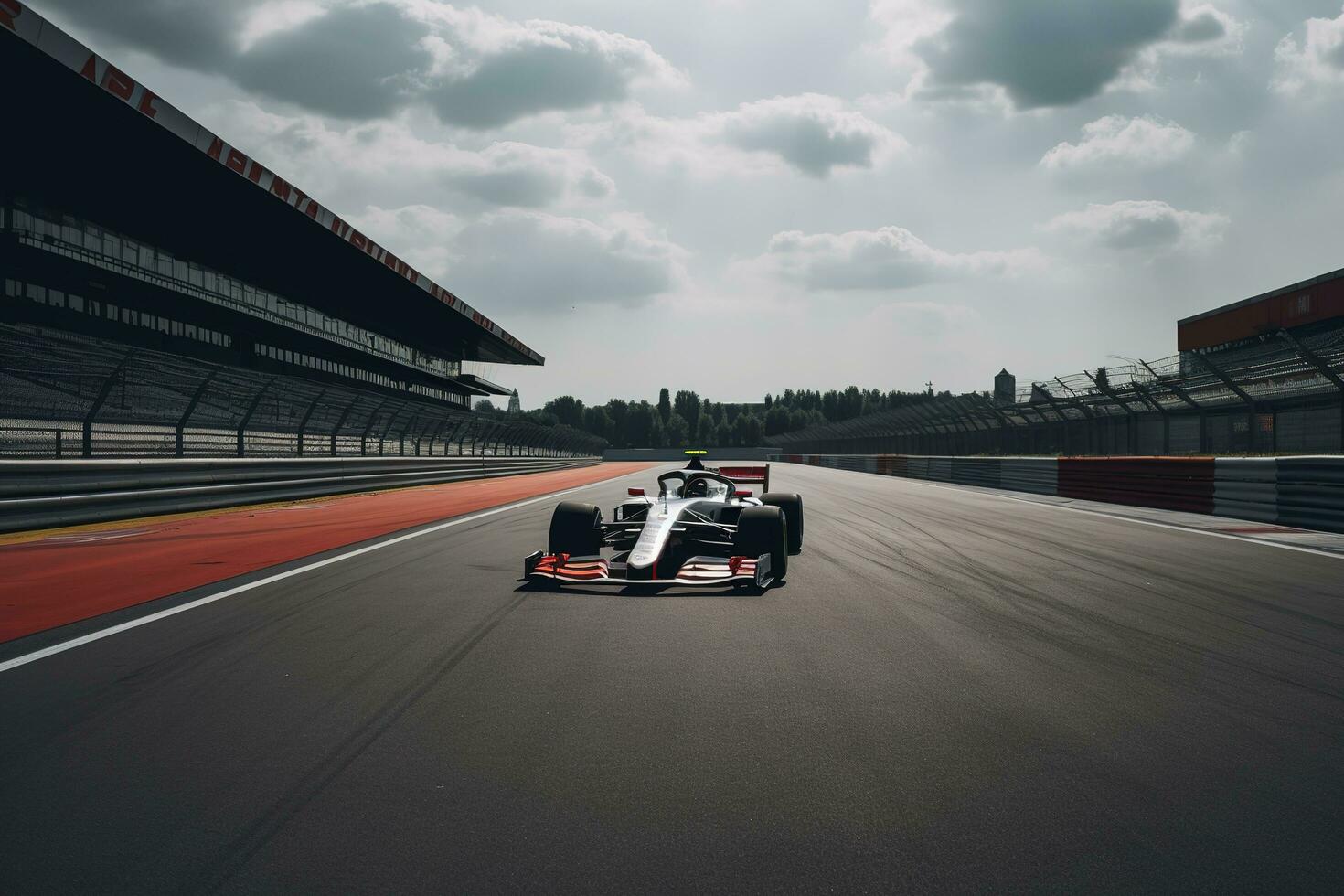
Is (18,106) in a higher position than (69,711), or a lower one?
higher

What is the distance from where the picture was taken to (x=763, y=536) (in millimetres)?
6852

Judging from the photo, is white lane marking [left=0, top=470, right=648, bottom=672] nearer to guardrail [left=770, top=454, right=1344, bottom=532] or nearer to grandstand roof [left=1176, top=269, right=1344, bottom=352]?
guardrail [left=770, top=454, right=1344, bottom=532]

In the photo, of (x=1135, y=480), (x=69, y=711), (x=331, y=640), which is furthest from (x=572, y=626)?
(x=1135, y=480)

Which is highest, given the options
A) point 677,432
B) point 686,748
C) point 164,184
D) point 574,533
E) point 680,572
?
point 164,184

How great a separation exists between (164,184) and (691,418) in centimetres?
14088

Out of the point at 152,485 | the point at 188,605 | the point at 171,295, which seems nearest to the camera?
the point at 188,605

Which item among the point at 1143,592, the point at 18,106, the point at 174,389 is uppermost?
the point at 18,106

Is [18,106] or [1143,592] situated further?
[18,106]

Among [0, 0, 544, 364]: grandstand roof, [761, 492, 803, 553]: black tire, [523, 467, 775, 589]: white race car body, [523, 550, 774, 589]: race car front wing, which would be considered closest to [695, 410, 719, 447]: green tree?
[0, 0, 544, 364]: grandstand roof

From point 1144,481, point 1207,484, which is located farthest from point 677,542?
point 1144,481

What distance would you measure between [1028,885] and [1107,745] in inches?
47.8

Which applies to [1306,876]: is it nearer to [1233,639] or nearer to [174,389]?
[1233,639]

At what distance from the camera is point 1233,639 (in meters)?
4.78

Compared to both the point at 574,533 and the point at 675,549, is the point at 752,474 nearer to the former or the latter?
the point at 675,549
